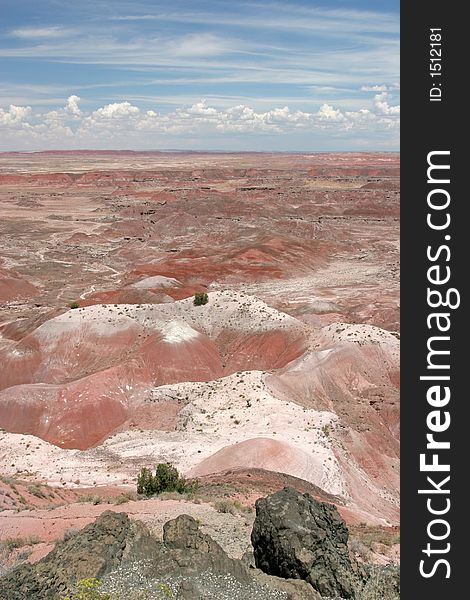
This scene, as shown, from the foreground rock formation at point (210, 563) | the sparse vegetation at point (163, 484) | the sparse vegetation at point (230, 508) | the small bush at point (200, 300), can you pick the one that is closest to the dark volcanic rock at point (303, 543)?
the foreground rock formation at point (210, 563)

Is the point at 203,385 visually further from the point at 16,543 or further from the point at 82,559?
the point at 82,559

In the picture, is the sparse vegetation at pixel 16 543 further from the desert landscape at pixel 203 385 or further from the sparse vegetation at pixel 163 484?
the sparse vegetation at pixel 163 484

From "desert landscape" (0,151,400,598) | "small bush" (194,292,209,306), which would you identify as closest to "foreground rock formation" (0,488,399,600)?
"desert landscape" (0,151,400,598)

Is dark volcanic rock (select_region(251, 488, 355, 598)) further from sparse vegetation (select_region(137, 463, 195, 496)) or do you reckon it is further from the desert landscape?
sparse vegetation (select_region(137, 463, 195, 496))

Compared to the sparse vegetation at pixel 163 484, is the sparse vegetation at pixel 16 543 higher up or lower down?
higher up

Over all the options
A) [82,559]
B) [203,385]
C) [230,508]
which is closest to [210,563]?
[82,559]

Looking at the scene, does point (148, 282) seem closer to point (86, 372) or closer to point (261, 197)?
point (86, 372)

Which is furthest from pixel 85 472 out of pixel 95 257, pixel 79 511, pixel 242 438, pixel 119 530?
pixel 95 257
